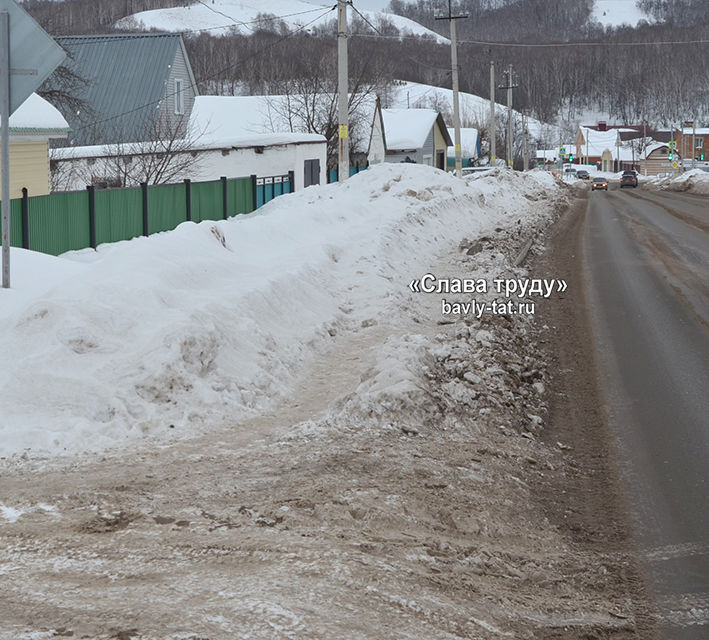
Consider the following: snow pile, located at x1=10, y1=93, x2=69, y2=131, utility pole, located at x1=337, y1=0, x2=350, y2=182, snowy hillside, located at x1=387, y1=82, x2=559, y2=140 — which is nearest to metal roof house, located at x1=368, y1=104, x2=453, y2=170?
utility pole, located at x1=337, y1=0, x2=350, y2=182

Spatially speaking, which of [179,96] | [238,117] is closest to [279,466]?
[179,96]

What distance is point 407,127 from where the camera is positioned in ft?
236

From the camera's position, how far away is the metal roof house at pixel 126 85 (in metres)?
43.4

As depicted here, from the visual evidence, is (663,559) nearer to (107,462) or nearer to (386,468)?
(386,468)

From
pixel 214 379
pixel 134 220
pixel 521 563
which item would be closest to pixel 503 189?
pixel 134 220

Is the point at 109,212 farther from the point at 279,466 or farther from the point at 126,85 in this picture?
the point at 126,85

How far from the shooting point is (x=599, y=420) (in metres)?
9.37

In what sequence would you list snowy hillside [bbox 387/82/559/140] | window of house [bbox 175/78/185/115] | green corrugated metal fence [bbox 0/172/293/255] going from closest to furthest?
green corrugated metal fence [bbox 0/172/293/255] → window of house [bbox 175/78/185/115] → snowy hillside [bbox 387/82/559/140]

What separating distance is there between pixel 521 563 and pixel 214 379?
382 cm

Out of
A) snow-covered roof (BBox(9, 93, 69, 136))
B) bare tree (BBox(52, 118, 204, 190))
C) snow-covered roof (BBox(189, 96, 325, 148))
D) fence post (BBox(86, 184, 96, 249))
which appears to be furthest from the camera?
snow-covered roof (BBox(189, 96, 325, 148))

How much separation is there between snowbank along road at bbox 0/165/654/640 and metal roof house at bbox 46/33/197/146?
3152cm

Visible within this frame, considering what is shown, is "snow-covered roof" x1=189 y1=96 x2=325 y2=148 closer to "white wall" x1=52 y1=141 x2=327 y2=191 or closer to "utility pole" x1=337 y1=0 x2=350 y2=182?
"white wall" x1=52 y1=141 x2=327 y2=191

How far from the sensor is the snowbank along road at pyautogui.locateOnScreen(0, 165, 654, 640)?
496 cm

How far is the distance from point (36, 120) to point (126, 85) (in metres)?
23.6
